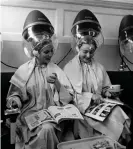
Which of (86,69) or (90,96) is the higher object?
→ (86,69)

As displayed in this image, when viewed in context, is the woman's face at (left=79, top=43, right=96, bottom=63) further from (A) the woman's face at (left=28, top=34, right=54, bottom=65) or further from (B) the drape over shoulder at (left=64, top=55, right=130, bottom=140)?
(A) the woman's face at (left=28, top=34, right=54, bottom=65)

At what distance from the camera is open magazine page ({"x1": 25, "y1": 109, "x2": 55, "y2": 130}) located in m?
1.38

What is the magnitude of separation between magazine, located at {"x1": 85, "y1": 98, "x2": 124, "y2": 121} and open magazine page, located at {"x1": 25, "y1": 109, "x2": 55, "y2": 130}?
1.21 feet

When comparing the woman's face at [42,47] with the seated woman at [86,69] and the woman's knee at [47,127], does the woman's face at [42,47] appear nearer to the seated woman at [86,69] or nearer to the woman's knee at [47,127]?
the seated woman at [86,69]

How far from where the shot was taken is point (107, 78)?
2045 millimetres

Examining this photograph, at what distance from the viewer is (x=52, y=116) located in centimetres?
145

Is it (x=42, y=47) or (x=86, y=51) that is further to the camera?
(x=86, y=51)

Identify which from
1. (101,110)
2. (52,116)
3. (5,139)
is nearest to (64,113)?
(52,116)

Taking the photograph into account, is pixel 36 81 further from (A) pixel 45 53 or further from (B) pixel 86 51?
(B) pixel 86 51

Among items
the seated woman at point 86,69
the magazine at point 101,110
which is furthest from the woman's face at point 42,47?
the magazine at point 101,110

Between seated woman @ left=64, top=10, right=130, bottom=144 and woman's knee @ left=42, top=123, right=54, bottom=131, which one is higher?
seated woman @ left=64, top=10, right=130, bottom=144

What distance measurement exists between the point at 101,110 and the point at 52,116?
0.44 metres

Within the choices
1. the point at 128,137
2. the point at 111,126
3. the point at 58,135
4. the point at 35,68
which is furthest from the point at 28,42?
the point at 128,137

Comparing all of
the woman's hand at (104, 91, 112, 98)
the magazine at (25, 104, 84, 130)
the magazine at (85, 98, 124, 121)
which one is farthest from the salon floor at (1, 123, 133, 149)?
the woman's hand at (104, 91, 112, 98)
